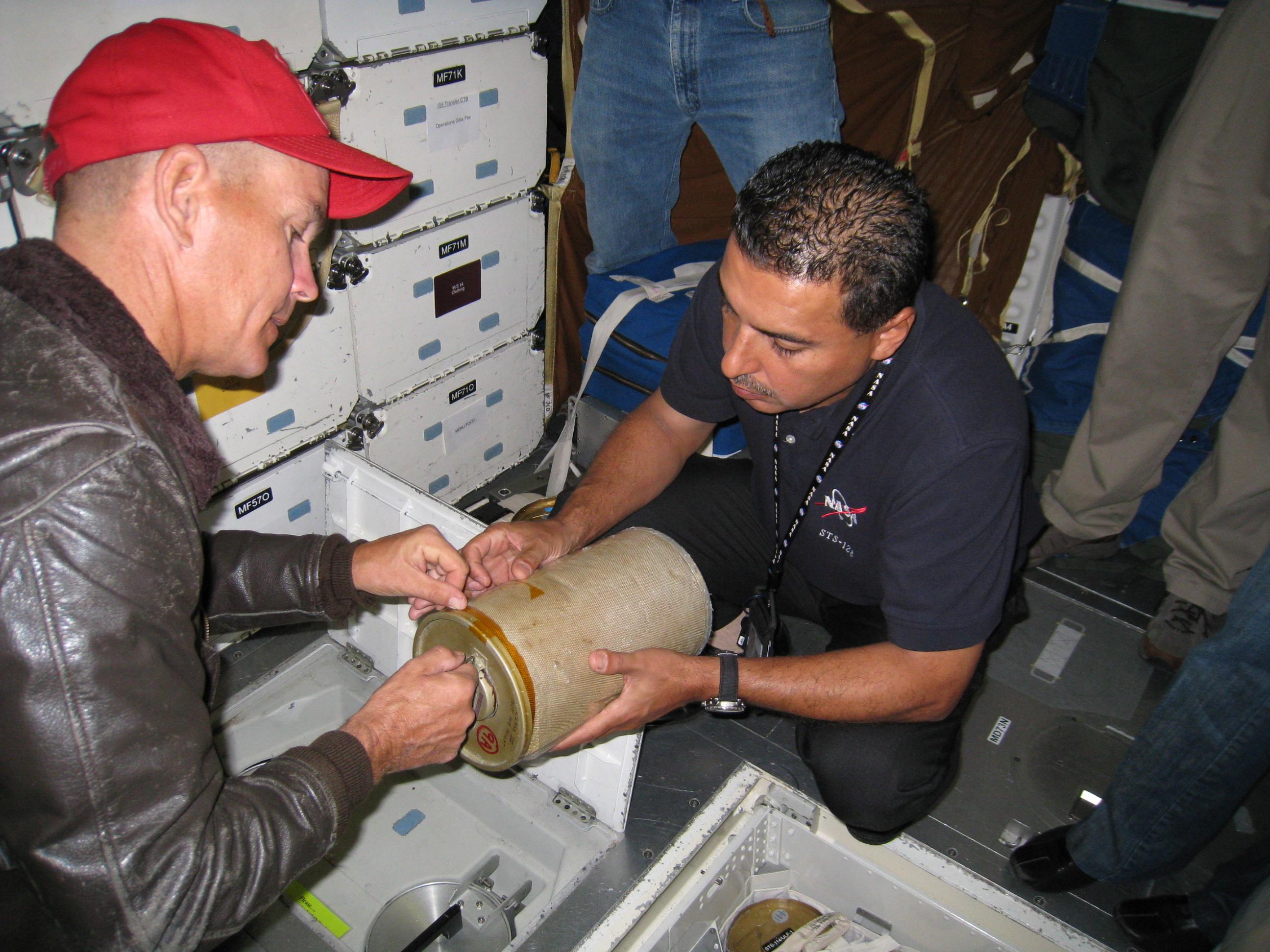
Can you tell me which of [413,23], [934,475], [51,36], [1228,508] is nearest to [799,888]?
[934,475]

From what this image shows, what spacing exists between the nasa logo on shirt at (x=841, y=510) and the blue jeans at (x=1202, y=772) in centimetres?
77

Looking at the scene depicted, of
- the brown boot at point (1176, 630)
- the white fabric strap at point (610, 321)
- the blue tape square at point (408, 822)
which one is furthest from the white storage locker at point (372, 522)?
the brown boot at point (1176, 630)

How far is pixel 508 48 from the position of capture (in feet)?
9.27

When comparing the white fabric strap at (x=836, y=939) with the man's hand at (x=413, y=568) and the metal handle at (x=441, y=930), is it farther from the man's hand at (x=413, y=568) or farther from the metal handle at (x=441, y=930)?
the man's hand at (x=413, y=568)

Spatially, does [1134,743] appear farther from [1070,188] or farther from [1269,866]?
[1070,188]

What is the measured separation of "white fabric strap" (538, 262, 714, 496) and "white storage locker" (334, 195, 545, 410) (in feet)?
1.11

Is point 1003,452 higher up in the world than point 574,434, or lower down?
higher up

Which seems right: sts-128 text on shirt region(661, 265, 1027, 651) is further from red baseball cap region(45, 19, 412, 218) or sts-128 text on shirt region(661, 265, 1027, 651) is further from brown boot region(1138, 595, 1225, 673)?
brown boot region(1138, 595, 1225, 673)

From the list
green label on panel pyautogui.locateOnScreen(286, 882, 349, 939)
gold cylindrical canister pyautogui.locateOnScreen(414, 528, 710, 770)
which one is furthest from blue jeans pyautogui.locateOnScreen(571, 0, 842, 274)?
green label on panel pyautogui.locateOnScreen(286, 882, 349, 939)

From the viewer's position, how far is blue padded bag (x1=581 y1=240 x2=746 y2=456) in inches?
123

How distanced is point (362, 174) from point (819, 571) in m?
1.47

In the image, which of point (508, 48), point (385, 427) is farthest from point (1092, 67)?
point (385, 427)

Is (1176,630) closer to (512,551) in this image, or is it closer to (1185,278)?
(1185,278)

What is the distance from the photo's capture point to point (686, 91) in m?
2.67
